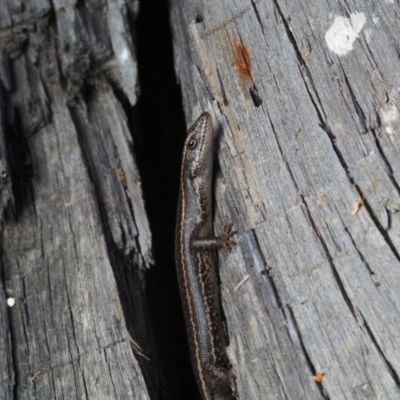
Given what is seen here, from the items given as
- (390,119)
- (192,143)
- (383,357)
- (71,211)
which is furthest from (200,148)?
(383,357)

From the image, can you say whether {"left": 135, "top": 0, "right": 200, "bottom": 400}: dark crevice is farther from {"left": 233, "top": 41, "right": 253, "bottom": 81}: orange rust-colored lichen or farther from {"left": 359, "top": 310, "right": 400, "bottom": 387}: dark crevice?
{"left": 359, "top": 310, "right": 400, "bottom": 387}: dark crevice

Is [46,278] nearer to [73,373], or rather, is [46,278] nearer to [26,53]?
[73,373]

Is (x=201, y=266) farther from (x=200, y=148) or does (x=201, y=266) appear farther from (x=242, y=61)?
(x=242, y=61)

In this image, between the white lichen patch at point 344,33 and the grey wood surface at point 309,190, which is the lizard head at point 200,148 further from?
the white lichen patch at point 344,33

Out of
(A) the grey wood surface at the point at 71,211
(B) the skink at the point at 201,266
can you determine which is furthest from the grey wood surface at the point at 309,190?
(A) the grey wood surface at the point at 71,211

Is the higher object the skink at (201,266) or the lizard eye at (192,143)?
the lizard eye at (192,143)

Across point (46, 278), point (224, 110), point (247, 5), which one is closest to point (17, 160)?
point (46, 278)
